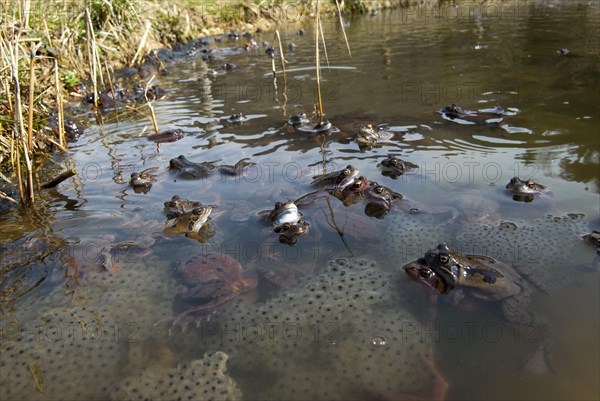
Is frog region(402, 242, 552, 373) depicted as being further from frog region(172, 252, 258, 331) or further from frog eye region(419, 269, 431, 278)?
frog region(172, 252, 258, 331)

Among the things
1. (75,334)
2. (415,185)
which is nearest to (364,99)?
(415,185)

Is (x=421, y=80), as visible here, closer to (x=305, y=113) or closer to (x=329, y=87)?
(x=329, y=87)

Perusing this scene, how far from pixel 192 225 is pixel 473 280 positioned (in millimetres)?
2525

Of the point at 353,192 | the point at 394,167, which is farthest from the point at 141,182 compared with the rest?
the point at 394,167

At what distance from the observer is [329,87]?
9.93 metres

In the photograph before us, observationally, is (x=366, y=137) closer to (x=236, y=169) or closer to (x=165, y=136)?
(x=236, y=169)

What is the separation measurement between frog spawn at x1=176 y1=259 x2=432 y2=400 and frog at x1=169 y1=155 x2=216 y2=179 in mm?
2621

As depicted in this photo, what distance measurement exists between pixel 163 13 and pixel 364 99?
33.5 feet

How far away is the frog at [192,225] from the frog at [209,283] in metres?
0.45

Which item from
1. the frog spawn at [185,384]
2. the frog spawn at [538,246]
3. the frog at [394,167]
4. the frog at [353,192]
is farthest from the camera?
the frog at [394,167]

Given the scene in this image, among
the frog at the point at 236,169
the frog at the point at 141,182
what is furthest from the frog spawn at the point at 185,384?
the frog at the point at 236,169

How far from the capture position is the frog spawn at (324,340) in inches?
107

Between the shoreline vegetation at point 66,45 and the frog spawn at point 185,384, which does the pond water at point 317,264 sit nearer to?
the frog spawn at point 185,384

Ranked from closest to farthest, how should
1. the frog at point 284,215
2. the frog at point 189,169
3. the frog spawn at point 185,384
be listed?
the frog spawn at point 185,384 < the frog at point 284,215 < the frog at point 189,169
